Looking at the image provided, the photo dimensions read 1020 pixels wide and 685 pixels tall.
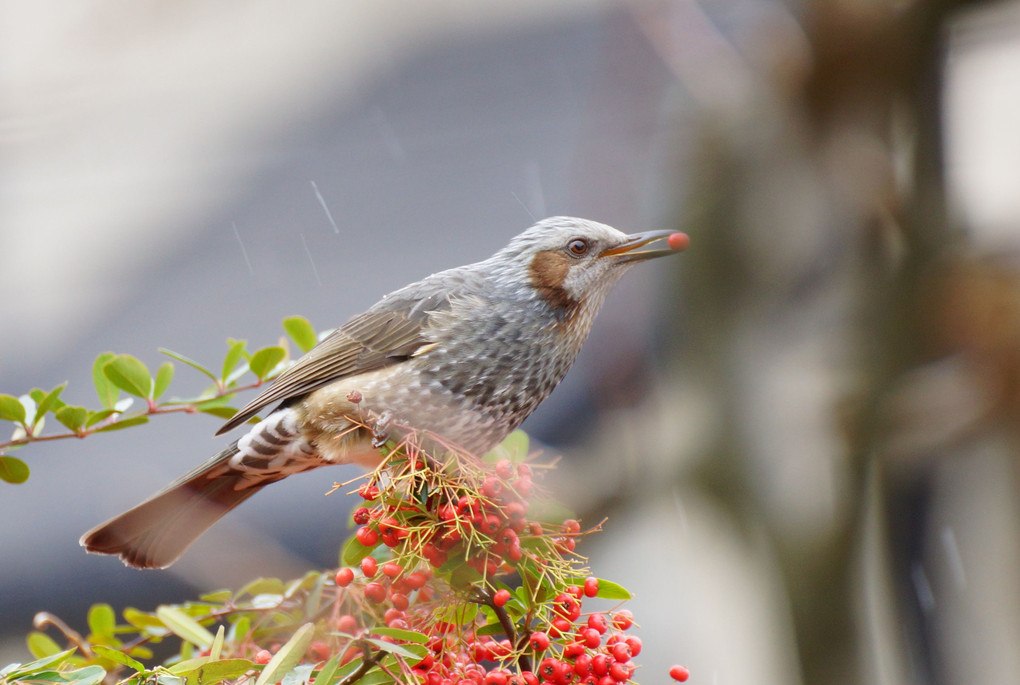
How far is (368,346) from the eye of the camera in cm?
170

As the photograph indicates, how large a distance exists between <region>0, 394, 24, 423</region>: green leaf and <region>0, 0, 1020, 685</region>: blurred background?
1.27 m

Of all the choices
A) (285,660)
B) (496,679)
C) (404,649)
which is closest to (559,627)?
(496,679)

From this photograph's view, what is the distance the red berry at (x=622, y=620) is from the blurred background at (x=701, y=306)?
58.3 inches

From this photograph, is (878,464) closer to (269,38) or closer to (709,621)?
(709,621)

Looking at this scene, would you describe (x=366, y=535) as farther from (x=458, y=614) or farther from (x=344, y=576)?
(x=458, y=614)

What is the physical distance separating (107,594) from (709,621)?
3.20m

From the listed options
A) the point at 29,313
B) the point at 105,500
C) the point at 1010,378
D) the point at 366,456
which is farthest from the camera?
the point at 29,313

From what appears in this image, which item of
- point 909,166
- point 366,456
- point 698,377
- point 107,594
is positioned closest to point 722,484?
point 698,377

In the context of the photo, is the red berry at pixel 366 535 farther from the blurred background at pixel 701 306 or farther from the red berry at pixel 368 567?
the blurred background at pixel 701 306

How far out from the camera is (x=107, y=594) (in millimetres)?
4238

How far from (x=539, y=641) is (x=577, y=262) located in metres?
0.72

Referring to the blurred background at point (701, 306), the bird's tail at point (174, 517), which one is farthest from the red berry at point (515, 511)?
the blurred background at point (701, 306)

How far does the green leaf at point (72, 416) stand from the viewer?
1339 mm

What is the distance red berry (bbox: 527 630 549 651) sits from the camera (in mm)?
1148
